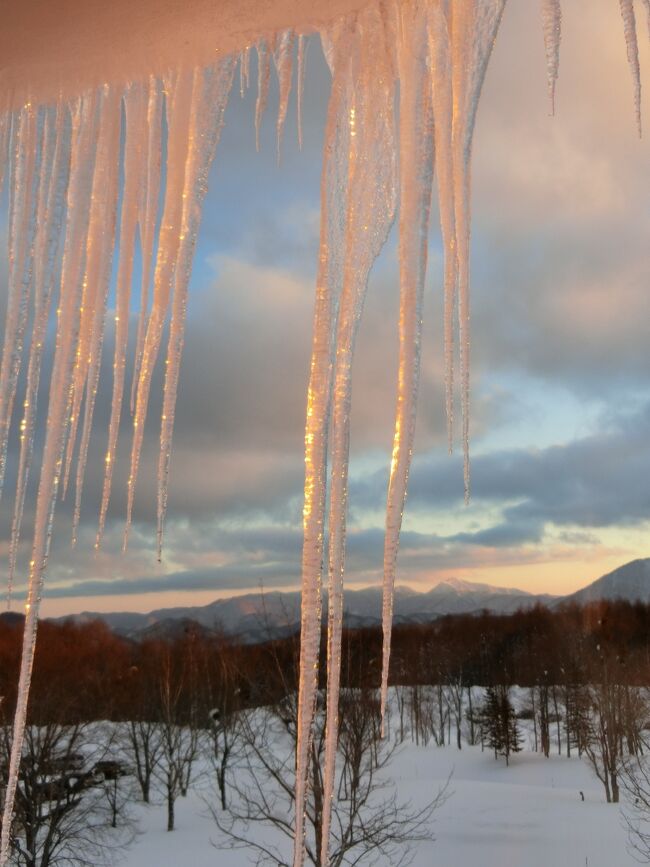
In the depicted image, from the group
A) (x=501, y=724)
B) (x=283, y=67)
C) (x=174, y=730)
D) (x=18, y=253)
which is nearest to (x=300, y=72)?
(x=283, y=67)

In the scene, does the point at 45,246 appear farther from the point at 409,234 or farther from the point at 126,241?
the point at 409,234

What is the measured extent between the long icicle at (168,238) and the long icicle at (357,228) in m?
0.37

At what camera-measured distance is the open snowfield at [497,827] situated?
23891 mm

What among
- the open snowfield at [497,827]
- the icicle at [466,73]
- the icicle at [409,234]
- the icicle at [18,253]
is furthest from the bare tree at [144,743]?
the icicle at [466,73]

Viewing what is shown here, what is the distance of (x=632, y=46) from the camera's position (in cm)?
143

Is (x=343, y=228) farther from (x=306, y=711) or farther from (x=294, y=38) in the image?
(x=306, y=711)

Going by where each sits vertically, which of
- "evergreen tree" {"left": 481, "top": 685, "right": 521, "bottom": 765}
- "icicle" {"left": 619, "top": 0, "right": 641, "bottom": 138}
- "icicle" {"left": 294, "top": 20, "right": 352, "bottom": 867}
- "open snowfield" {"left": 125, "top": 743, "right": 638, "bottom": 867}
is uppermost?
"icicle" {"left": 619, "top": 0, "right": 641, "bottom": 138}

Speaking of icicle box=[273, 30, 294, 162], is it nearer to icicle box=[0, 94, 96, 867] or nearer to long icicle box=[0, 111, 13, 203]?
icicle box=[0, 94, 96, 867]

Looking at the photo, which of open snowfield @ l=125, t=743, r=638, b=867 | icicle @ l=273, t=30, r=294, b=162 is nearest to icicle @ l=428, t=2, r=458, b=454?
icicle @ l=273, t=30, r=294, b=162

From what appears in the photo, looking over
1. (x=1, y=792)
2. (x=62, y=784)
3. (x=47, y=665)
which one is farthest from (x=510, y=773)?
(x=1, y=792)

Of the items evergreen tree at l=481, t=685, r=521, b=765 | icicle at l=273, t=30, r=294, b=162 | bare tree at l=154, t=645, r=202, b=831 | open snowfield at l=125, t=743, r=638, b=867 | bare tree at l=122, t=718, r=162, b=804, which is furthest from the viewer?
evergreen tree at l=481, t=685, r=521, b=765

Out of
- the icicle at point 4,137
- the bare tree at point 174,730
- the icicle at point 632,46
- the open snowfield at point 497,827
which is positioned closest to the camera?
the icicle at point 632,46

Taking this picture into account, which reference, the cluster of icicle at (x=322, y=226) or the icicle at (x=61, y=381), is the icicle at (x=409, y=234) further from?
the icicle at (x=61, y=381)

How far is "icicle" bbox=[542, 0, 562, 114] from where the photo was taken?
1.40 metres
